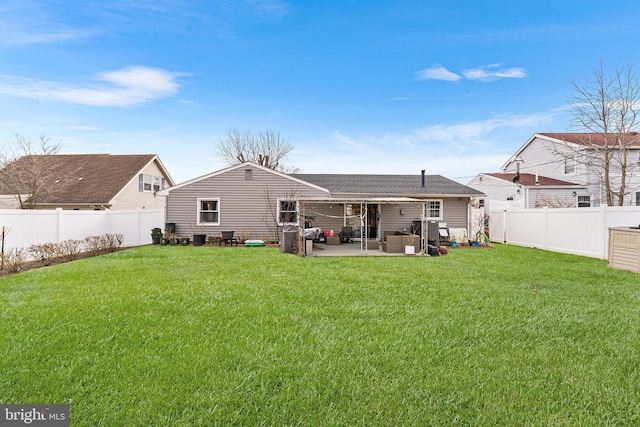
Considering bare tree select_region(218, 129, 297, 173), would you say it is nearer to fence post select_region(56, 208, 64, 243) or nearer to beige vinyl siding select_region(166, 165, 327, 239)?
beige vinyl siding select_region(166, 165, 327, 239)

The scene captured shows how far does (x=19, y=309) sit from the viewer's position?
5020mm

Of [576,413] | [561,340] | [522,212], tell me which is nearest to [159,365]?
[576,413]

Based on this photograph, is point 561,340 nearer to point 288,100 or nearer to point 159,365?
point 159,365

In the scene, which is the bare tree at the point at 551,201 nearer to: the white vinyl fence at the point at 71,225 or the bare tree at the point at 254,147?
the bare tree at the point at 254,147

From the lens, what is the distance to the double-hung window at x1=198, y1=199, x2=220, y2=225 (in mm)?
16016

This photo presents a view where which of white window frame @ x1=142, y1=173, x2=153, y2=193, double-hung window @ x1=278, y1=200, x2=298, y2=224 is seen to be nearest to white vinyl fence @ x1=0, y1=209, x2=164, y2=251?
double-hung window @ x1=278, y1=200, x2=298, y2=224

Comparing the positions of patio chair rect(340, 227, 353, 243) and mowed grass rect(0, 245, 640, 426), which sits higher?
patio chair rect(340, 227, 353, 243)

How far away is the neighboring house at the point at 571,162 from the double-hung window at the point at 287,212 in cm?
1517

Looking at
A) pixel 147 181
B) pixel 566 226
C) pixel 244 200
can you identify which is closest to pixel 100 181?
pixel 147 181

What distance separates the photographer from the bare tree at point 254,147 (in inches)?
1261

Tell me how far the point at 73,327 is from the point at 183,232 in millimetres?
12161
